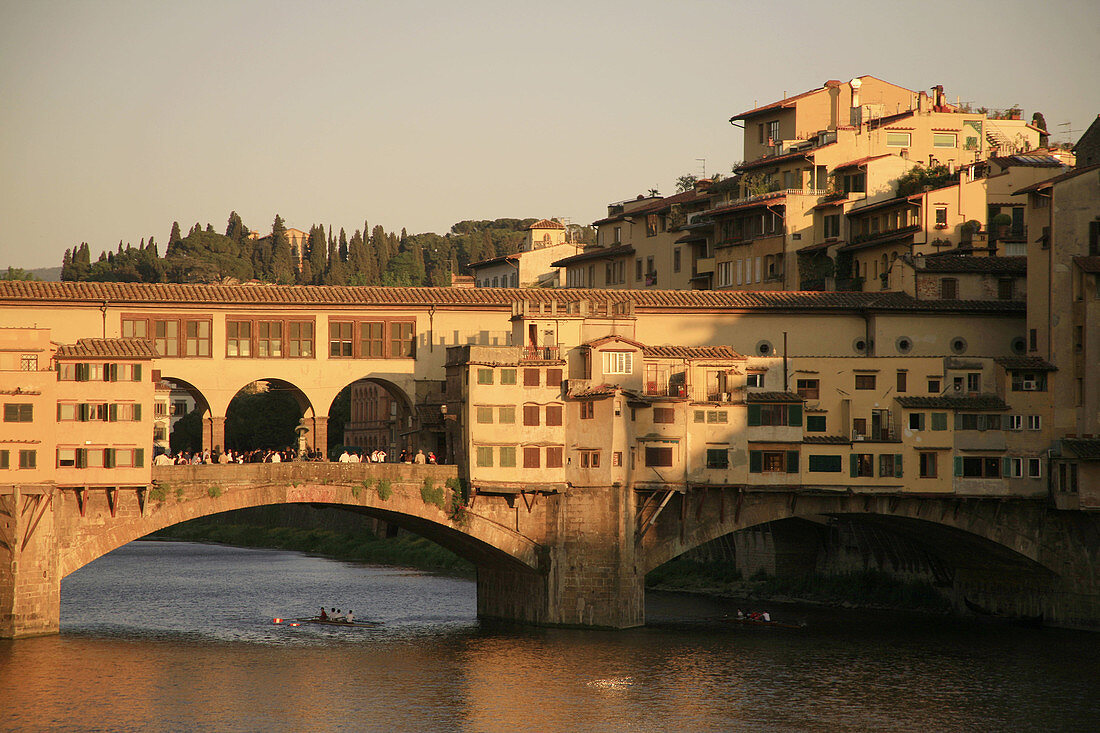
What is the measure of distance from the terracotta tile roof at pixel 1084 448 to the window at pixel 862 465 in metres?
9.01

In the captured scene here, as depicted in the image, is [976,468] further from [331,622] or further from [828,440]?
[331,622]

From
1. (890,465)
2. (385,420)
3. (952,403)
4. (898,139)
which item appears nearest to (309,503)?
(890,465)

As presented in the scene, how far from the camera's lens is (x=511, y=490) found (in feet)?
219

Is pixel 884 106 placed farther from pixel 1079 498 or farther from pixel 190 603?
pixel 190 603

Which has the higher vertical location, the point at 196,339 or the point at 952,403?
the point at 196,339

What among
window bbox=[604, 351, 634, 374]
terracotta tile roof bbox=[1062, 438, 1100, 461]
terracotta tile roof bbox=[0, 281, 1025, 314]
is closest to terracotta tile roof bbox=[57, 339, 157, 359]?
terracotta tile roof bbox=[0, 281, 1025, 314]

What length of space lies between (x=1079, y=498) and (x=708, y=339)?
1933 centimetres

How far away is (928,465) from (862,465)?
324cm

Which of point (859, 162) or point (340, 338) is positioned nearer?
point (340, 338)

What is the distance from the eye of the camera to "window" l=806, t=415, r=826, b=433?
2800 inches

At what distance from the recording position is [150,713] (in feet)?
168

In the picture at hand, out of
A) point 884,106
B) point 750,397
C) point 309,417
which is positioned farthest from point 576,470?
point 884,106

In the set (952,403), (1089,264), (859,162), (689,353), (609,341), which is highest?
(859,162)

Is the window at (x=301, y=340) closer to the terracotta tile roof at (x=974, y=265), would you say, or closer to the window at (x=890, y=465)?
the window at (x=890, y=465)
